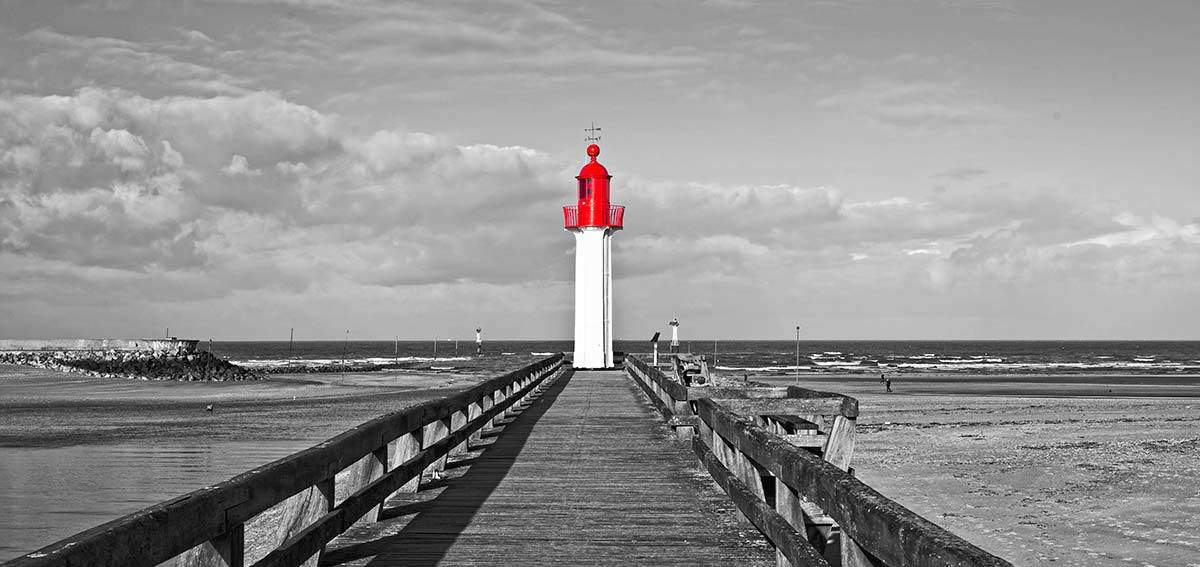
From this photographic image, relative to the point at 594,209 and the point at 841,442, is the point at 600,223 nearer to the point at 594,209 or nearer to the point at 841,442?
the point at 594,209

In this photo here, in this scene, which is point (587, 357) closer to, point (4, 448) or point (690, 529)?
point (4, 448)

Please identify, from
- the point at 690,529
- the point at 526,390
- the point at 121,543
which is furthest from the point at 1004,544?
the point at 121,543

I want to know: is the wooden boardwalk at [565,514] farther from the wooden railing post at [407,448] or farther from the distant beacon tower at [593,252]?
the distant beacon tower at [593,252]

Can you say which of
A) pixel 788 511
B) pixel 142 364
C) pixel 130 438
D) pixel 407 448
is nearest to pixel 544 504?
pixel 407 448

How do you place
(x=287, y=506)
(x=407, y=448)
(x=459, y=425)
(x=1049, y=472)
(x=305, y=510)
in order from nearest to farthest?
(x=305, y=510) → (x=287, y=506) → (x=407, y=448) → (x=459, y=425) → (x=1049, y=472)

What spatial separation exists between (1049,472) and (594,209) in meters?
17.0

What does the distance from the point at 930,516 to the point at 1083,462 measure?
25.7 ft

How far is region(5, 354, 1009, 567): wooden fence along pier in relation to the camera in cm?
351

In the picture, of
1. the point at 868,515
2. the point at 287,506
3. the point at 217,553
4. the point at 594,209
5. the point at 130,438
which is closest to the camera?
the point at 868,515

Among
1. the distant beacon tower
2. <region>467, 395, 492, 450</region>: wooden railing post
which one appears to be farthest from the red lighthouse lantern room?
<region>467, 395, 492, 450</region>: wooden railing post

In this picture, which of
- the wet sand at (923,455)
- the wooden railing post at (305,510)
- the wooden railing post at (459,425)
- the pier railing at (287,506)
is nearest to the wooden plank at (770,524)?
the pier railing at (287,506)

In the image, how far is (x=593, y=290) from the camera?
32.7 m

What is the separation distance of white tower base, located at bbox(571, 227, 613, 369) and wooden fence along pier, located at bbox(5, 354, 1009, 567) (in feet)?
63.9

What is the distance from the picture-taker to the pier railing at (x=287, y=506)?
10.0ft
